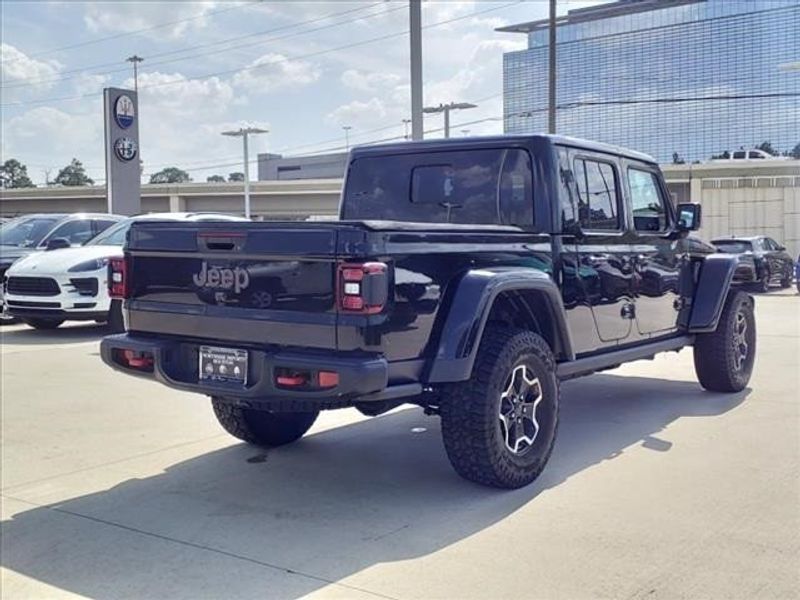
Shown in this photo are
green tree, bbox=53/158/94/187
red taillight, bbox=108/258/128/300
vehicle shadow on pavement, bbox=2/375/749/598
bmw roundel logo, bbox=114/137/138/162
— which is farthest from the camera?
green tree, bbox=53/158/94/187

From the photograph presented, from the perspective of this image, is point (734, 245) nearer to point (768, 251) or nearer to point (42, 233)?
point (768, 251)

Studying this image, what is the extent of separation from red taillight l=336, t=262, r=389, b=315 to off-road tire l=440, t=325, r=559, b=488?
2.84 feet

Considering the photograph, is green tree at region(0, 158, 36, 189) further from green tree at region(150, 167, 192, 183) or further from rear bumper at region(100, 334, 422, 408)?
rear bumper at region(100, 334, 422, 408)

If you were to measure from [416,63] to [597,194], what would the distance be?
13.0 meters

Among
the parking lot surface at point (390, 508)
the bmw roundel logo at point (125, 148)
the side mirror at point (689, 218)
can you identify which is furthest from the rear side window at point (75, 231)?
the bmw roundel logo at point (125, 148)

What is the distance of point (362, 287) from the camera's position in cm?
409

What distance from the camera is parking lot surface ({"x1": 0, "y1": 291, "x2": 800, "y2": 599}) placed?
380 centimetres

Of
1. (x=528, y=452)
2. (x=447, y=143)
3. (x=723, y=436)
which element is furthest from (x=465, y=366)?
(x=723, y=436)

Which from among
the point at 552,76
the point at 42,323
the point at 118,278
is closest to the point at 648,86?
the point at 552,76

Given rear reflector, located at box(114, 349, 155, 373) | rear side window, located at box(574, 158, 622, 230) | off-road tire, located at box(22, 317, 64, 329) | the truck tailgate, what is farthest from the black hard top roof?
off-road tire, located at box(22, 317, 64, 329)

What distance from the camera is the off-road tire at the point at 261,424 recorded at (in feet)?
19.0

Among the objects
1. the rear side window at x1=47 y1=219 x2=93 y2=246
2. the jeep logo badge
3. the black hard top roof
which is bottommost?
the jeep logo badge

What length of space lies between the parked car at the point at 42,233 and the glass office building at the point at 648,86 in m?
16.0

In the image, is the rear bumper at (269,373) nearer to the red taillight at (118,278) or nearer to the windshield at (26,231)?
the red taillight at (118,278)
